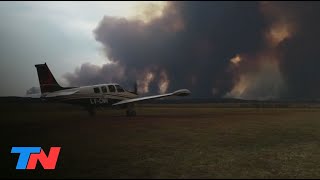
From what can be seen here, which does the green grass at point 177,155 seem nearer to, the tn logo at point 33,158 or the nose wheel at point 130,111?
the tn logo at point 33,158

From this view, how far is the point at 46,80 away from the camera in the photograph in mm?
32281

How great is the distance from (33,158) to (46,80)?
22.1 meters

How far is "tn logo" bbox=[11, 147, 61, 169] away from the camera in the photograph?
11008mm

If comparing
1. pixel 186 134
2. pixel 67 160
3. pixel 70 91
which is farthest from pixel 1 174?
pixel 70 91

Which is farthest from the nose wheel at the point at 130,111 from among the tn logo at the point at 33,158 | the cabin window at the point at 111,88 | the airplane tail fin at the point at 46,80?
the tn logo at the point at 33,158

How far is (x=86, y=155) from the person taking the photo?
12.8 m

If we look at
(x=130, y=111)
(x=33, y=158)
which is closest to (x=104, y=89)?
(x=130, y=111)

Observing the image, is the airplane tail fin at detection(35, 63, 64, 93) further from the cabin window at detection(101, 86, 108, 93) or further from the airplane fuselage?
the cabin window at detection(101, 86, 108, 93)

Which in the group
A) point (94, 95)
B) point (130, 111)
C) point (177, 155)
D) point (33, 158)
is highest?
point (94, 95)

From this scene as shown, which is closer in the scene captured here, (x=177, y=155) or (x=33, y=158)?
(x=33, y=158)

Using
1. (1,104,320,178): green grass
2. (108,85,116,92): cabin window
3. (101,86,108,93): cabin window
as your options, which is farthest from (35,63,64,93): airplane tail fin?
(1,104,320,178): green grass

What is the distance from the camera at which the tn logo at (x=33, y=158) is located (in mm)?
11008

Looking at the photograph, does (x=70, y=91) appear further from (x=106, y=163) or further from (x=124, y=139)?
(x=106, y=163)

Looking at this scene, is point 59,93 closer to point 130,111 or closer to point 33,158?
point 130,111
